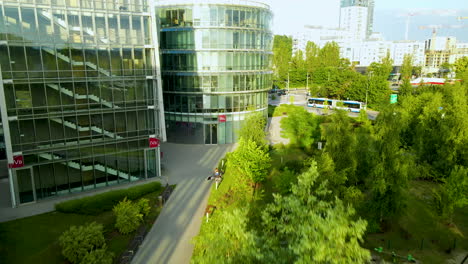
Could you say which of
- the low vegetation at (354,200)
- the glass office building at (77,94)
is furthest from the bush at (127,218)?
the glass office building at (77,94)

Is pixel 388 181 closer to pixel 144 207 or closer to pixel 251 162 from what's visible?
pixel 251 162

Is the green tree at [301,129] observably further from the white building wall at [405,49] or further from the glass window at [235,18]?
the white building wall at [405,49]

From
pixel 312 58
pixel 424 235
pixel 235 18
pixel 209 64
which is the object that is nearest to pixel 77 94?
pixel 209 64

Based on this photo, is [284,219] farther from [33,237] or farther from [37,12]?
[37,12]

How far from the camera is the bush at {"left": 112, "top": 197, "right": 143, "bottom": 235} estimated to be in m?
20.8

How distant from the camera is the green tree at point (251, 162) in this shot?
88.1ft

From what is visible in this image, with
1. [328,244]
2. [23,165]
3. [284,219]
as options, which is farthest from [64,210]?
[328,244]

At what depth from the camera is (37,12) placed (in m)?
24.2

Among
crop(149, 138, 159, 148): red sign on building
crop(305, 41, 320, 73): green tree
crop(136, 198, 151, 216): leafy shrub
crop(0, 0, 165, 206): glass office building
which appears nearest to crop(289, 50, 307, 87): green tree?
crop(305, 41, 320, 73): green tree

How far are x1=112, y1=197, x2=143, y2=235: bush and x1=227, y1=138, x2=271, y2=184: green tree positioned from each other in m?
9.03

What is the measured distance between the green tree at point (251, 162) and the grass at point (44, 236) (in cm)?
721

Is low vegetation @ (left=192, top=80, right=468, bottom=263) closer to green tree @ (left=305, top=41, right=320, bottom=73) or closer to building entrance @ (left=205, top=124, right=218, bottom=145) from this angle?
building entrance @ (left=205, top=124, right=218, bottom=145)

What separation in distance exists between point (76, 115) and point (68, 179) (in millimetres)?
5085

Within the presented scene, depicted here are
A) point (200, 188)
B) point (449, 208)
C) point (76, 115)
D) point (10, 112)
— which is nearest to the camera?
point (449, 208)
